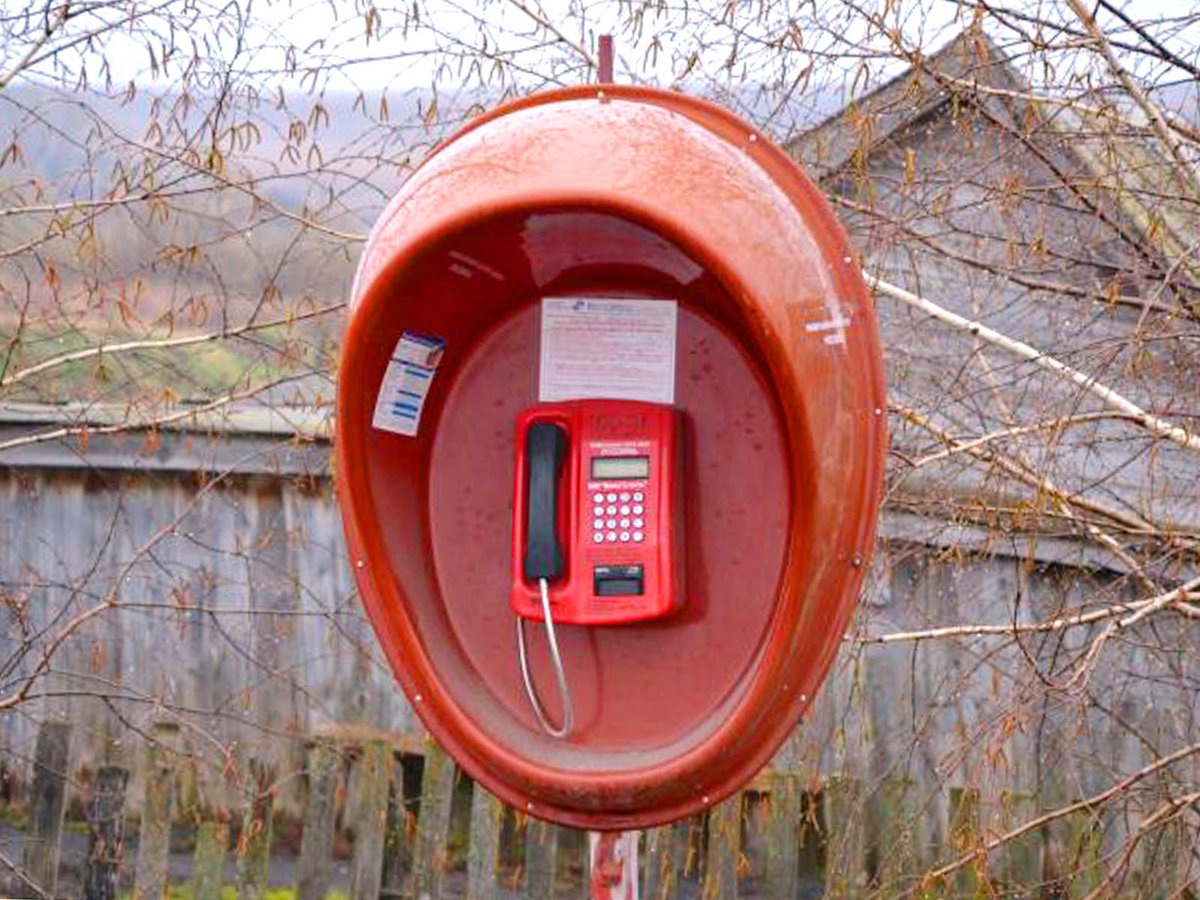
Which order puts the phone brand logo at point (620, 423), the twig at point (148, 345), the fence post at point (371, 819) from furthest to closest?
the fence post at point (371, 819), the twig at point (148, 345), the phone brand logo at point (620, 423)

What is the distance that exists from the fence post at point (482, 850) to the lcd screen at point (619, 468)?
2.18 metres

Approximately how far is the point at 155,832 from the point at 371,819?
559 mm

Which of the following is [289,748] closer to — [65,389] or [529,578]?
[65,389]

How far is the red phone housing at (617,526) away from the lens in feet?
9.30

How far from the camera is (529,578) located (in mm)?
2863

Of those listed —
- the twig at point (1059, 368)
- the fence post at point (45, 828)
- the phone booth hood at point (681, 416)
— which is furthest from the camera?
the fence post at point (45, 828)

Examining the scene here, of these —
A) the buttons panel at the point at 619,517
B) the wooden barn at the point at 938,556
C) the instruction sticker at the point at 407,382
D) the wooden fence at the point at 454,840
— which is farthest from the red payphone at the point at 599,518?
the wooden fence at the point at 454,840

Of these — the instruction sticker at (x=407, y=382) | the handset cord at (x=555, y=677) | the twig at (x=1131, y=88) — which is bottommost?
Result: the handset cord at (x=555, y=677)

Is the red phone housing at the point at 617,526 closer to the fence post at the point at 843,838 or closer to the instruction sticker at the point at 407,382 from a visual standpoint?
the instruction sticker at the point at 407,382

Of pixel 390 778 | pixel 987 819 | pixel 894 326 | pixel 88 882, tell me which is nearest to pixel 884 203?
pixel 894 326

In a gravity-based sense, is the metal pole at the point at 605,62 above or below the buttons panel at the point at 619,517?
above

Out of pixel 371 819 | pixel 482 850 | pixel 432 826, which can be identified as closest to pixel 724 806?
pixel 482 850

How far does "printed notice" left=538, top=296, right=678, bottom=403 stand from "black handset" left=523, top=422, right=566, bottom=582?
0.08m

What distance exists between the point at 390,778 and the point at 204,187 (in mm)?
1532
